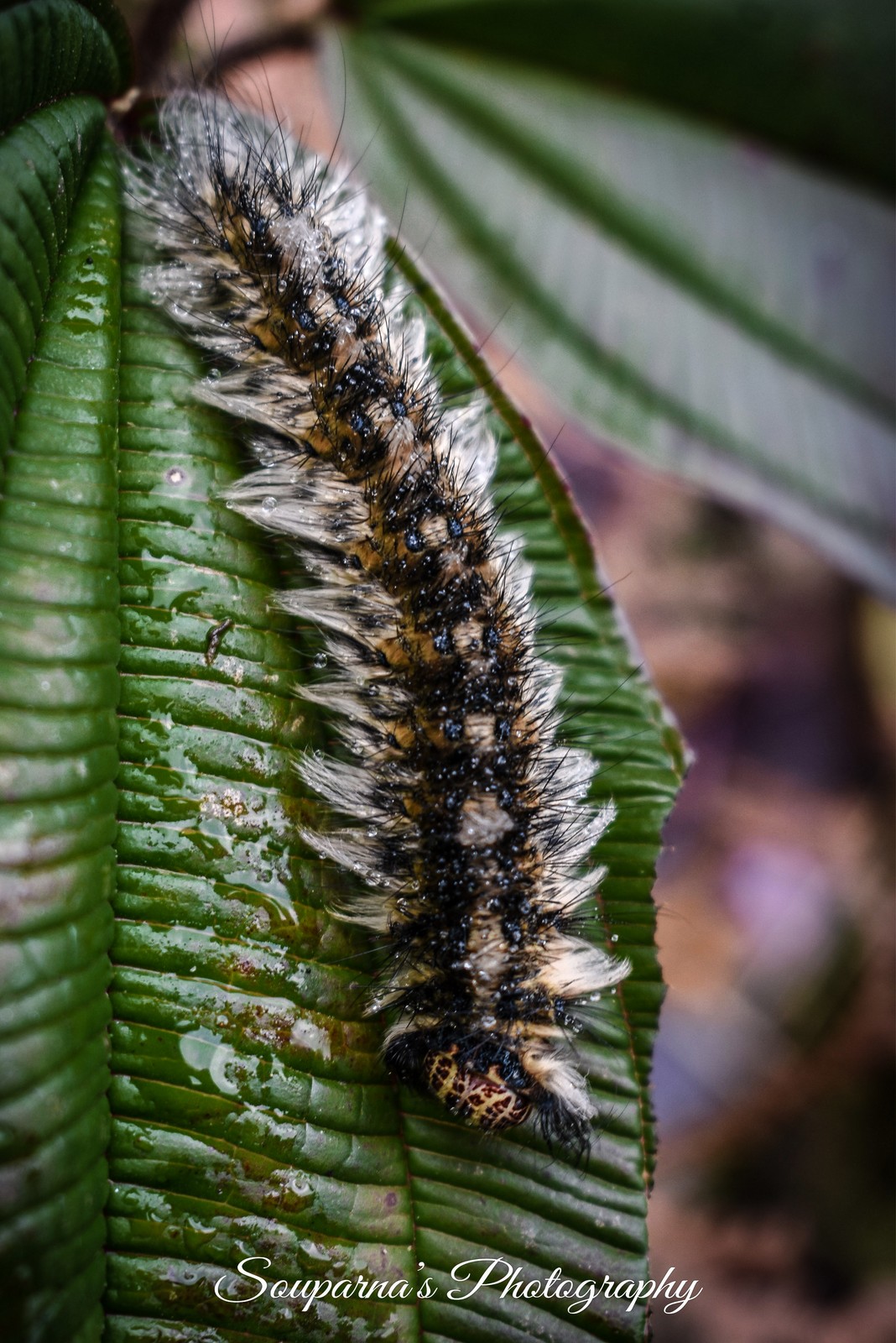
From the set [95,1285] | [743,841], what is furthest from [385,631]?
[743,841]

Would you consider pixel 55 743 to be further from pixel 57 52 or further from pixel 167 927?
pixel 57 52

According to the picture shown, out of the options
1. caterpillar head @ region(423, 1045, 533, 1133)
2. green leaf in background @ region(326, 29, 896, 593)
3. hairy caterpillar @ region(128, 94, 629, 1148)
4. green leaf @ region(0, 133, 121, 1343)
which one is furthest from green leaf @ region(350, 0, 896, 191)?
caterpillar head @ region(423, 1045, 533, 1133)

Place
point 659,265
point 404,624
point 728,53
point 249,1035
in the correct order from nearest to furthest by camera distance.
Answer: point 249,1035, point 404,624, point 728,53, point 659,265

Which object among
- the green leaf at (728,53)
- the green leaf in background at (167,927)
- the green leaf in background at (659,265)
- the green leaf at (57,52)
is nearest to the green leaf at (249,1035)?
the green leaf in background at (167,927)

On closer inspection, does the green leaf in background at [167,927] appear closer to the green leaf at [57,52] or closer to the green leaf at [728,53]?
the green leaf at [57,52]

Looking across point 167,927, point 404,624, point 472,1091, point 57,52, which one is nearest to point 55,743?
point 167,927
